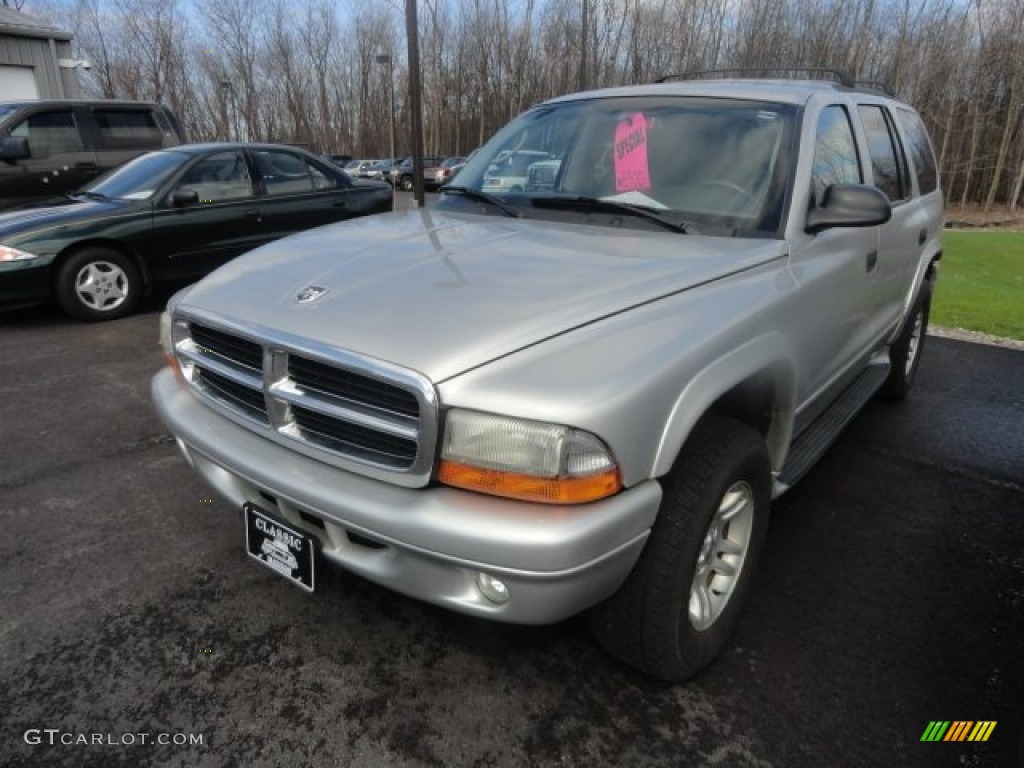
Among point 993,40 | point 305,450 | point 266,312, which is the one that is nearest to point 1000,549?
point 305,450

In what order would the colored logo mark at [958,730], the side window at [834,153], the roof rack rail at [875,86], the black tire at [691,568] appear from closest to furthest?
the black tire at [691,568] → the colored logo mark at [958,730] → the side window at [834,153] → the roof rack rail at [875,86]

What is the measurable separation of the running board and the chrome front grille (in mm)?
1441

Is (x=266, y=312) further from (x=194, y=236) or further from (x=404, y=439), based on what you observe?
(x=194, y=236)

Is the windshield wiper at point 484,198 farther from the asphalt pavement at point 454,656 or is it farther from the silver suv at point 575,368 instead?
the asphalt pavement at point 454,656

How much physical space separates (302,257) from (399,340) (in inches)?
35.2

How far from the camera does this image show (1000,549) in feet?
9.72

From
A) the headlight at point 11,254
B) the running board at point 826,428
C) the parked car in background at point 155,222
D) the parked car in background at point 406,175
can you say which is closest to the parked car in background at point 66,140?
the parked car in background at point 155,222

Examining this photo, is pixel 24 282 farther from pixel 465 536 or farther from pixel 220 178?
pixel 465 536

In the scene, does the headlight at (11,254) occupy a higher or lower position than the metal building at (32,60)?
lower

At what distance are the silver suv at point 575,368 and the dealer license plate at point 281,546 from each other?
1.3 inches

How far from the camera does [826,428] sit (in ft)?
10.3

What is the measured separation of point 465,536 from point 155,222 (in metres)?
6.03

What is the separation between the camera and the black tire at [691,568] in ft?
6.09

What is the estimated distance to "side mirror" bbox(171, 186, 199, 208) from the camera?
6.45 meters
